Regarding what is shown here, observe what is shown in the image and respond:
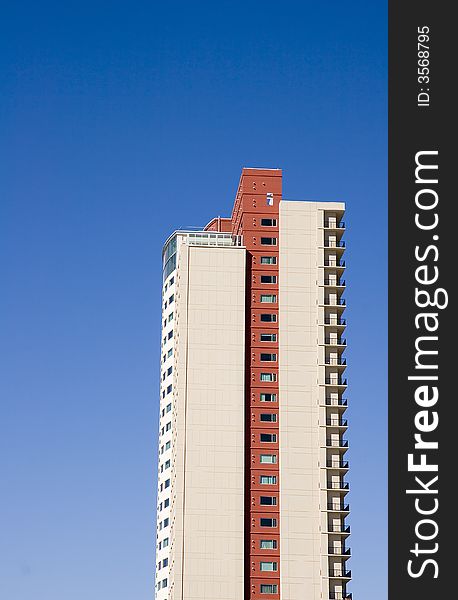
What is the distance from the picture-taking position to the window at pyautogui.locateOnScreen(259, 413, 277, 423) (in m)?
114

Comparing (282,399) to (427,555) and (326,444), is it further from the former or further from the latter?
(427,555)

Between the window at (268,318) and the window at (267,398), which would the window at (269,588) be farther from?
the window at (268,318)

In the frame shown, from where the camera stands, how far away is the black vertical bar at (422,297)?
34281 millimetres

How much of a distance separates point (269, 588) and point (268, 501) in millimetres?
8225

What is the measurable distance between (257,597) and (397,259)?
255ft

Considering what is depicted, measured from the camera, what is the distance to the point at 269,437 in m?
113

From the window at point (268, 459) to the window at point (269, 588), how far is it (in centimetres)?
1160

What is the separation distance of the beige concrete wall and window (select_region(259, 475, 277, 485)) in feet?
6.92

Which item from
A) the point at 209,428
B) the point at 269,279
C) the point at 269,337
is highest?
the point at 269,279

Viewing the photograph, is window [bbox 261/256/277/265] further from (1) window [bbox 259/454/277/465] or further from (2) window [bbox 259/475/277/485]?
(2) window [bbox 259/475/277/485]

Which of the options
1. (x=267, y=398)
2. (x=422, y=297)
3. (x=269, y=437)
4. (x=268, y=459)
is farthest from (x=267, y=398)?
(x=422, y=297)

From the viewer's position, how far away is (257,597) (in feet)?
355

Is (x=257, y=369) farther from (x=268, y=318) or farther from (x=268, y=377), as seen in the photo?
(x=268, y=318)

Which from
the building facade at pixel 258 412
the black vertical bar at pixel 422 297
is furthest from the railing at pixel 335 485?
the black vertical bar at pixel 422 297
